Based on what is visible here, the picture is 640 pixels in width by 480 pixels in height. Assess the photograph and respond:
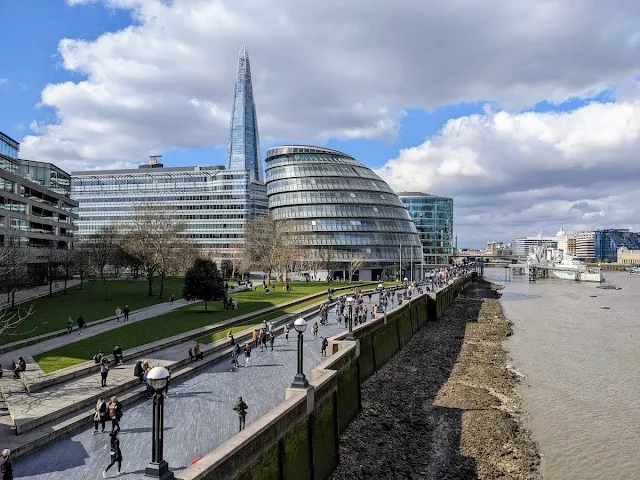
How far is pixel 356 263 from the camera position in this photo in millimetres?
91938

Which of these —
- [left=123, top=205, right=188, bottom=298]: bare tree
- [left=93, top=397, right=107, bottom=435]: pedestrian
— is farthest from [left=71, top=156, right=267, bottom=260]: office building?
[left=93, top=397, right=107, bottom=435]: pedestrian

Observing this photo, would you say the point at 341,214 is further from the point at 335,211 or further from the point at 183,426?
the point at 183,426

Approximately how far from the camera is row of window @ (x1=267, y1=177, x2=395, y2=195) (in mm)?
101812

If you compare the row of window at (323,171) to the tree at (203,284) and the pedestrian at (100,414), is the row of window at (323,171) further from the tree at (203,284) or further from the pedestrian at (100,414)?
the pedestrian at (100,414)

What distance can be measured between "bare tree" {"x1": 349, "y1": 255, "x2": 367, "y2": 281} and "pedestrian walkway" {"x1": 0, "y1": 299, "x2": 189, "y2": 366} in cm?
4423

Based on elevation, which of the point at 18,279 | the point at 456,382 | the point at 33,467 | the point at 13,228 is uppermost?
the point at 13,228

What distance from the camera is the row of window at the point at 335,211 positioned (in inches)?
3915

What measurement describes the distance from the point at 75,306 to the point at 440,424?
3668cm

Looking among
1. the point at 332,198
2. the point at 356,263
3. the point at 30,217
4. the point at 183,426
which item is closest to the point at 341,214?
the point at 332,198

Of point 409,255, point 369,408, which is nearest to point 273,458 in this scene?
point 369,408

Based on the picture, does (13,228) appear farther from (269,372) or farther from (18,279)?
(269,372)

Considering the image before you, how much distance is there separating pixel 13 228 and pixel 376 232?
6160 centimetres

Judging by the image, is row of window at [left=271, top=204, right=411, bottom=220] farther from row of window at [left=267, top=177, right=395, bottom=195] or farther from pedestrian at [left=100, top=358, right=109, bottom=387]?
pedestrian at [left=100, top=358, right=109, bottom=387]

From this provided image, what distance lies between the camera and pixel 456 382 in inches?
1254
